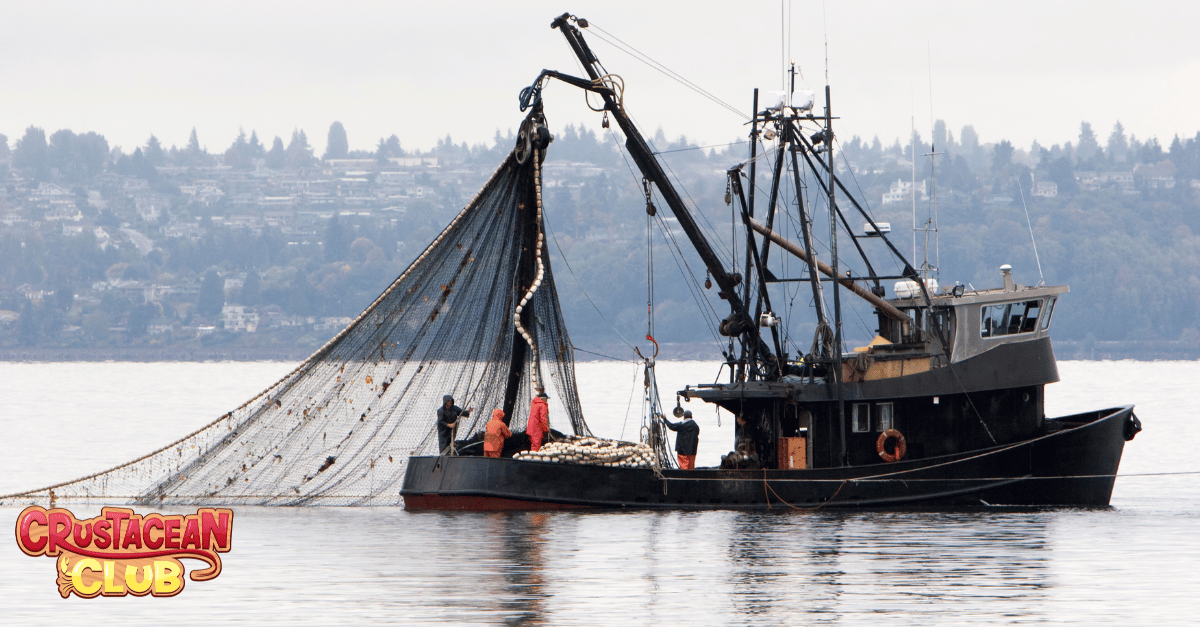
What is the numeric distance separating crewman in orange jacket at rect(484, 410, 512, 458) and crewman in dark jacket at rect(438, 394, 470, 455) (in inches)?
18.4

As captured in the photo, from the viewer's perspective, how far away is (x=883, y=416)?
1032 inches

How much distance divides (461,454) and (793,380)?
222 inches

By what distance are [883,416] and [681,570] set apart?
7332 mm

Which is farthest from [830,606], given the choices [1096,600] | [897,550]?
[897,550]

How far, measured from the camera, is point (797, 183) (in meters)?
24.8

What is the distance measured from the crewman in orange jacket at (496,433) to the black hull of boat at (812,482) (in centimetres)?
21

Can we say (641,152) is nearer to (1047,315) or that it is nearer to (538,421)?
(538,421)

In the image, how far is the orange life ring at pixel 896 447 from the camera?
85.6 ft

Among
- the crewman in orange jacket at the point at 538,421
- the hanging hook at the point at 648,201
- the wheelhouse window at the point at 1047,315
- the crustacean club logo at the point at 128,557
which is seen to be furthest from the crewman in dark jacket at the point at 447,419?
the wheelhouse window at the point at 1047,315

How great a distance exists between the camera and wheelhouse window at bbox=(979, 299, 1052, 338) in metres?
26.8

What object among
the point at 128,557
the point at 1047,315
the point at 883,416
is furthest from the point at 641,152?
the point at 128,557

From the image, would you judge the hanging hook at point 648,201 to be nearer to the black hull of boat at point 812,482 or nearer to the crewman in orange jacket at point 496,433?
the crewman in orange jacket at point 496,433

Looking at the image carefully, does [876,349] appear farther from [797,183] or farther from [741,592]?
[741,592]

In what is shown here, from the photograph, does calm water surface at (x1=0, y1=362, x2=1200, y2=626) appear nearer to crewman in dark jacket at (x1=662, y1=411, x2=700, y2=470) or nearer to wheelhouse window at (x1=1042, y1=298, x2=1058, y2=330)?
crewman in dark jacket at (x1=662, y1=411, x2=700, y2=470)
